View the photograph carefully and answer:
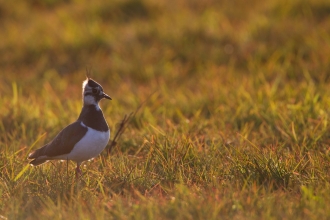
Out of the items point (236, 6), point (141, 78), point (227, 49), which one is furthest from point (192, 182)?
point (236, 6)

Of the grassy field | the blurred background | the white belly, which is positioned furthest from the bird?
the blurred background

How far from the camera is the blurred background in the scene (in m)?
7.09

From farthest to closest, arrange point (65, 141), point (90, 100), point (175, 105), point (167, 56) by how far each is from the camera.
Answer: point (167, 56) → point (175, 105) → point (90, 100) → point (65, 141)

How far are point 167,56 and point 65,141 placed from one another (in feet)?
14.8

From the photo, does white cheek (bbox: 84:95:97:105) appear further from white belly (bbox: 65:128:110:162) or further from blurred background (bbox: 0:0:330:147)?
blurred background (bbox: 0:0:330:147)

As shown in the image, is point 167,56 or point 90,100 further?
point 167,56

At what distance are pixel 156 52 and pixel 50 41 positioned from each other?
5.48 ft

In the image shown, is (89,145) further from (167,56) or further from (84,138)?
(167,56)

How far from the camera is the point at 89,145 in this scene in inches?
191

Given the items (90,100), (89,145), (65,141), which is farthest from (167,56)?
(89,145)

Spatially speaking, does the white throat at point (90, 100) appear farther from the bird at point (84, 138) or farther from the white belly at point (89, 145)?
the white belly at point (89, 145)

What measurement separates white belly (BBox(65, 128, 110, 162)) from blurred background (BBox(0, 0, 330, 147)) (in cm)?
155

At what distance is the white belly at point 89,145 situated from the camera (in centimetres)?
486

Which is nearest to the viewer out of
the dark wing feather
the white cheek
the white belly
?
the white belly
